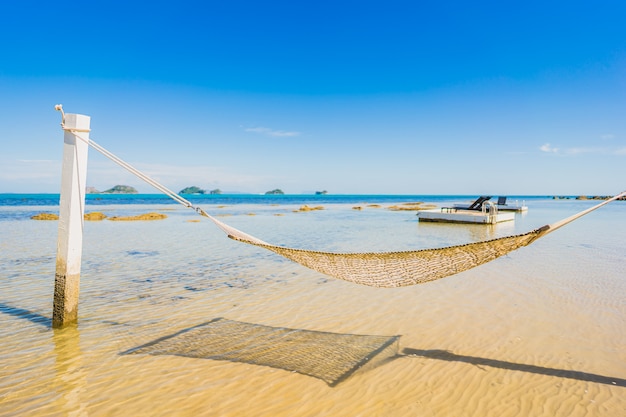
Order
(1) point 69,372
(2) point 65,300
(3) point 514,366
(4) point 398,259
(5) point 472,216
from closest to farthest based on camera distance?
1. (1) point 69,372
2. (3) point 514,366
3. (4) point 398,259
4. (2) point 65,300
5. (5) point 472,216

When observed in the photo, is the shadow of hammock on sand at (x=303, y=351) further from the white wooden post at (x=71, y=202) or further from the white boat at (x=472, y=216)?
the white boat at (x=472, y=216)

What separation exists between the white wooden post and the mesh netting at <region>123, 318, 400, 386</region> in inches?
48.4

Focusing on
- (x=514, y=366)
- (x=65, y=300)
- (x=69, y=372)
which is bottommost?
(x=69, y=372)

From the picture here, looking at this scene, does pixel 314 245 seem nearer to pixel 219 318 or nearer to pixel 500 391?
pixel 219 318

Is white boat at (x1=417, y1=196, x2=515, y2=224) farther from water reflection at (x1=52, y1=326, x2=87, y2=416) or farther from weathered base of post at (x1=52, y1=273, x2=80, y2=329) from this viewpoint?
water reflection at (x1=52, y1=326, x2=87, y2=416)

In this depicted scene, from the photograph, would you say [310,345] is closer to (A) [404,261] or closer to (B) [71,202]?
(A) [404,261]

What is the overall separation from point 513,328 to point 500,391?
1.69m

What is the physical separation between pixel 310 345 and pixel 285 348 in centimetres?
29

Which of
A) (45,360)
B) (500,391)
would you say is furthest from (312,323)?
(45,360)

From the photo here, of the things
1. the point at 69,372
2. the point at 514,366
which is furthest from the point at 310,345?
the point at 69,372

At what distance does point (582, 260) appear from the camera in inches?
353

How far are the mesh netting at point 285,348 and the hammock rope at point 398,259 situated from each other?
0.74m

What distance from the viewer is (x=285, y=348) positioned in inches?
155

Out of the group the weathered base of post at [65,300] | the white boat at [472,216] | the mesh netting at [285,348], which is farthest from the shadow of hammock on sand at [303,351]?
the white boat at [472,216]
